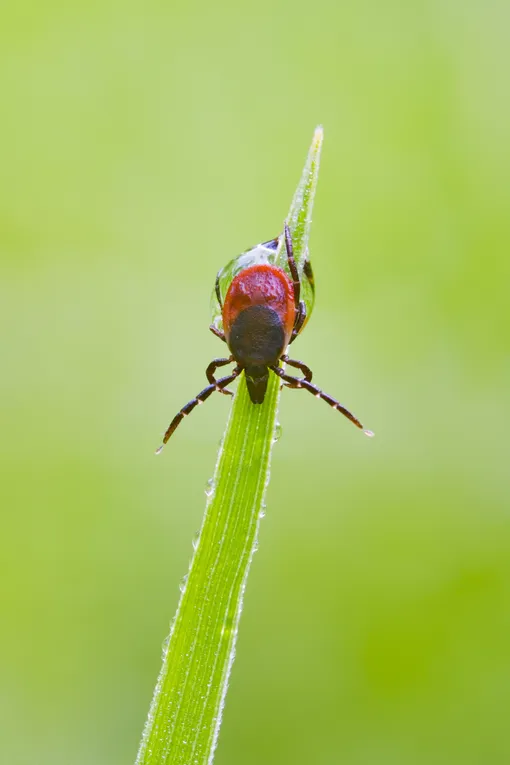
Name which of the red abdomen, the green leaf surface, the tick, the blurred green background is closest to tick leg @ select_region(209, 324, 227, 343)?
the tick

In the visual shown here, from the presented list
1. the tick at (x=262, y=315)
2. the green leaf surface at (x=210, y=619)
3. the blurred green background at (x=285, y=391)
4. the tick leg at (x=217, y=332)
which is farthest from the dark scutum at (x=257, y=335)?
the blurred green background at (x=285, y=391)

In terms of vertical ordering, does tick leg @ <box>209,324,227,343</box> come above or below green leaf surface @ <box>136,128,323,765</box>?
above

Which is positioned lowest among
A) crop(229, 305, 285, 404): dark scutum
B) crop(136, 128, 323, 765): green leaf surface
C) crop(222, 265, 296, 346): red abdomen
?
crop(136, 128, 323, 765): green leaf surface

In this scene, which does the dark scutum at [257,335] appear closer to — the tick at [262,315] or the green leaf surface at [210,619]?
the tick at [262,315]

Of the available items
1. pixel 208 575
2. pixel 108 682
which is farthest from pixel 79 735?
pixel 208 575

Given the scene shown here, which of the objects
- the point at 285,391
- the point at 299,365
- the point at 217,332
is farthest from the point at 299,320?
the point at 285,391

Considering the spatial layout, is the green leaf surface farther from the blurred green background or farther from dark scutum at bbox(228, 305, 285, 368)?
the blurred green background

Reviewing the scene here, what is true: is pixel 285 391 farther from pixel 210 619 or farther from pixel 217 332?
pixel 210 619

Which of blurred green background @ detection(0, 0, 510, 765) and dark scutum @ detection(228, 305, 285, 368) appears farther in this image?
blurred green background @ detection(0, 0, 510, 765)
